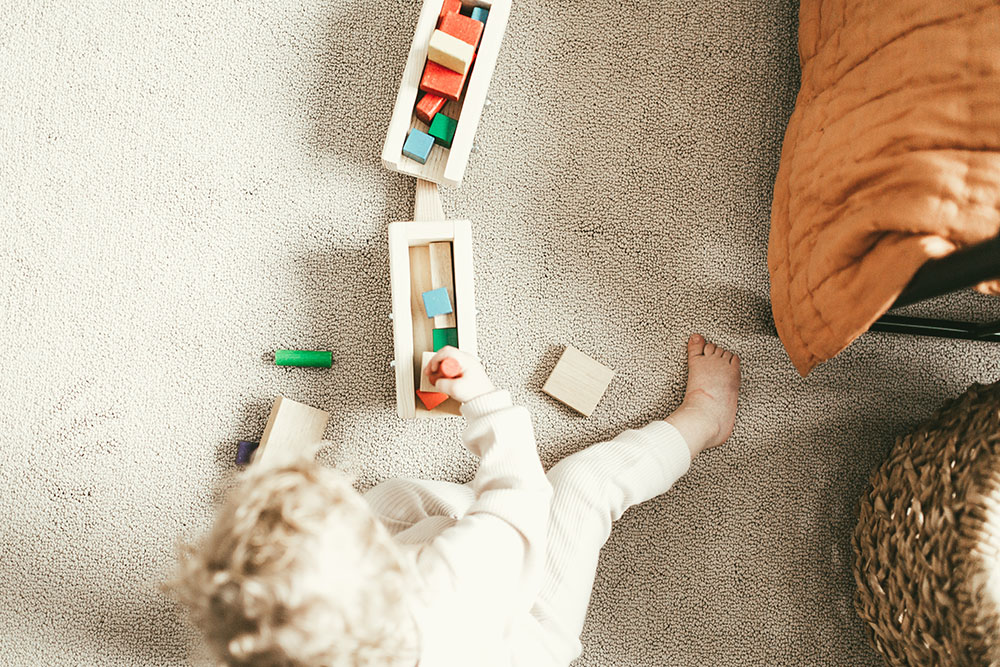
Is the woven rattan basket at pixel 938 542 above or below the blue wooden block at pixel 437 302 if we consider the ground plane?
below

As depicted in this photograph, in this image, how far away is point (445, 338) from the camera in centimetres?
96

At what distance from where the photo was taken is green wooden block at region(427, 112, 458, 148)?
3.20ft

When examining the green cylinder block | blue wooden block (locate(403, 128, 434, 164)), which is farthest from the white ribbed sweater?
blue wooden block (locate(403, 128, 434, 164))

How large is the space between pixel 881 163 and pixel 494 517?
1.96 feet

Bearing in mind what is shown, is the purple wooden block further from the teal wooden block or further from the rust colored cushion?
the rust colored cushion

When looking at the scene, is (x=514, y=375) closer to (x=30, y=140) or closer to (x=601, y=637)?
(x=601, y=637)

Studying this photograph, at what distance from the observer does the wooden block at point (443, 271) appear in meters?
0.96

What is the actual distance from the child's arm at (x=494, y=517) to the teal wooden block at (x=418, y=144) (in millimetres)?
299

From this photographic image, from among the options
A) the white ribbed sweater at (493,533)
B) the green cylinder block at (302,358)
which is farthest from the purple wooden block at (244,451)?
the white ribbed sweater at (493,533)

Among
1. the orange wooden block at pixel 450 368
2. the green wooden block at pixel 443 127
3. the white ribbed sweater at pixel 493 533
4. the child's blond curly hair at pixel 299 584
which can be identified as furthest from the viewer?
the green wooden block at pixel 443 127

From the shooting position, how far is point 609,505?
38.1 inches

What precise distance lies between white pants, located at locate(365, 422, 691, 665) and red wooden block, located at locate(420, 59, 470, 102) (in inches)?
22.2

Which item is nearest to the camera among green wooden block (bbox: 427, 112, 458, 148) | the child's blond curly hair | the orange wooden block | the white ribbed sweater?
the child's blond curly hair

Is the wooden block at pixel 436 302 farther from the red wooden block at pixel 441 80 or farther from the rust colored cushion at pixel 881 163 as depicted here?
the rust colored cushion at pixel 881 163
